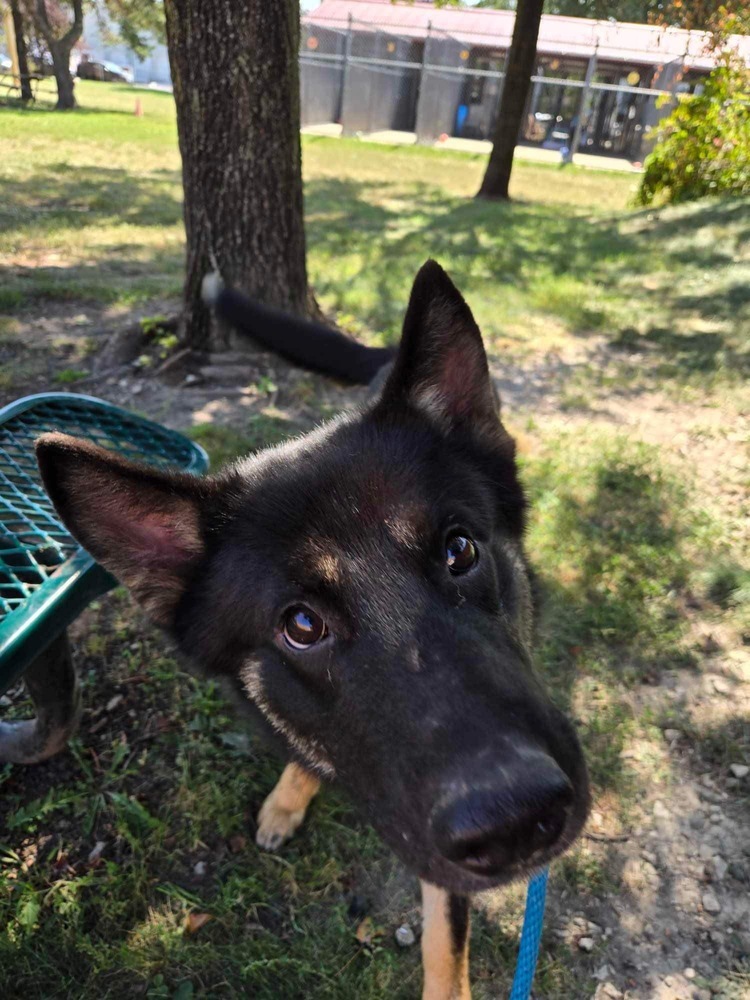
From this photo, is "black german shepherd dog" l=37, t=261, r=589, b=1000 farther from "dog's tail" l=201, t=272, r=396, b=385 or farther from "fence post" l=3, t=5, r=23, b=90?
"fence post" l=3, t=5, r=23, b=90

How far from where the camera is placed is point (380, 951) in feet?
7.87

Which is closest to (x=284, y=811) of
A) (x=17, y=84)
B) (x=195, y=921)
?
(x=195, y=921)

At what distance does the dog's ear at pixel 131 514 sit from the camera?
5.90 ft

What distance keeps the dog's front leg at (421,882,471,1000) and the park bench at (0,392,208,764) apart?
5.07ft

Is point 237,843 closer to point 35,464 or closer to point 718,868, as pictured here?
point 35,464

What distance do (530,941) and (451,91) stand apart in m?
34.3

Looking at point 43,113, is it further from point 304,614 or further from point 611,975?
point 611,975

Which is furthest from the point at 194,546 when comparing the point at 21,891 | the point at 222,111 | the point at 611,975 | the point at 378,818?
the point at 222,111

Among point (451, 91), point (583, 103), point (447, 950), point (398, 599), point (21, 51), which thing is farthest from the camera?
point (451, 91)

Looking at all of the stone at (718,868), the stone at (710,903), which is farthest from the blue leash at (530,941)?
the stone at (718,868)

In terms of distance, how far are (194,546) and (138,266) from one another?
7.81 m

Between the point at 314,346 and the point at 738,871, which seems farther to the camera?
the point at 314,346

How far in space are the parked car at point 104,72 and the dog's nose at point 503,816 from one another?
25.0 m

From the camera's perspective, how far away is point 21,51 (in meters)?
9.25
